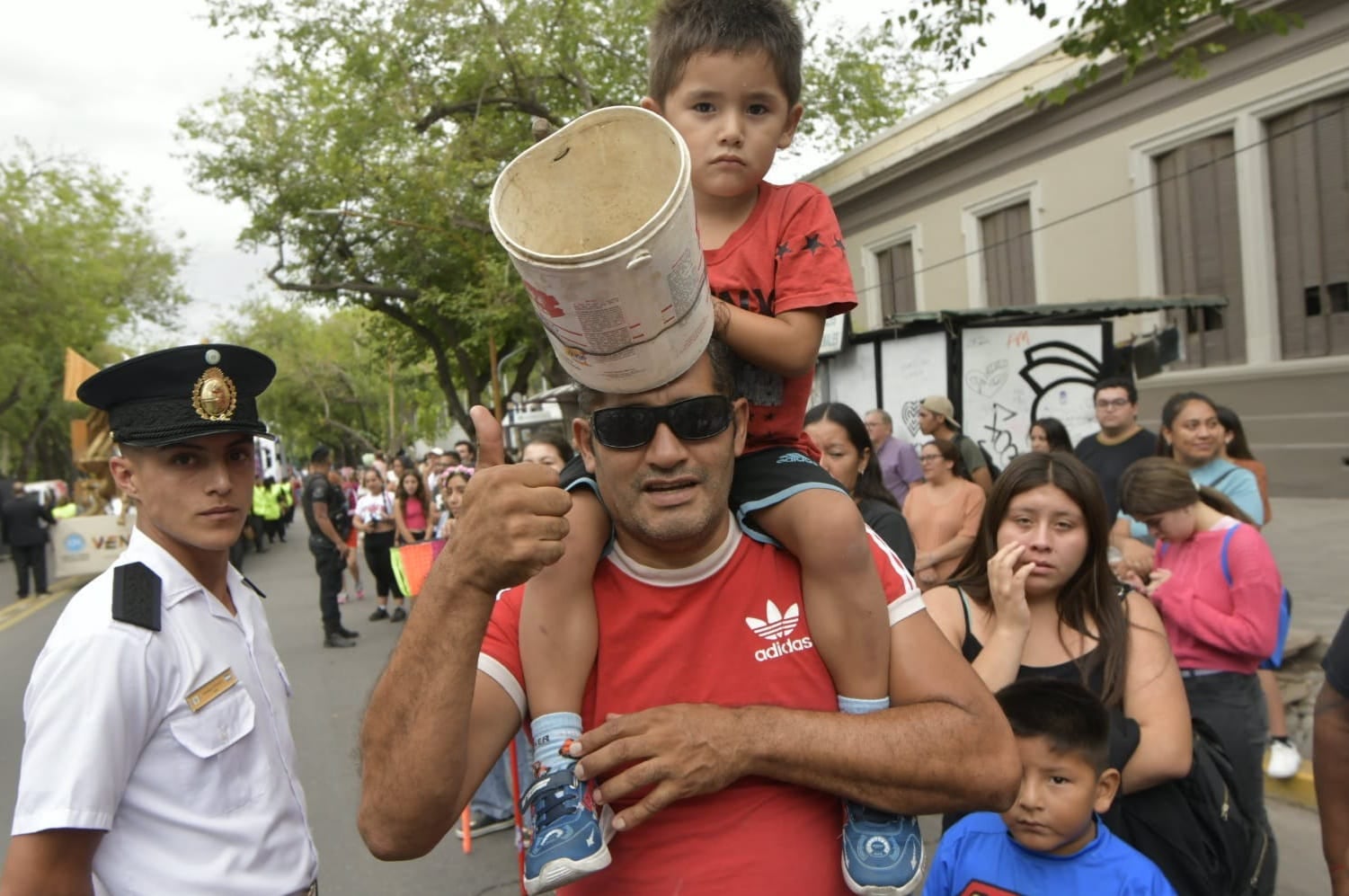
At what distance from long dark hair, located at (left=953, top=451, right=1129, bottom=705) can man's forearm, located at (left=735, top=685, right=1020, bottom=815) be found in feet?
3.62

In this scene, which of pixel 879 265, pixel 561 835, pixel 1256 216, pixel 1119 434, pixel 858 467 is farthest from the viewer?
pixel 879 265

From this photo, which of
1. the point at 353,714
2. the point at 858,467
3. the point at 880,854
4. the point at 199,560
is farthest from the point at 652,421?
the point at 353,714

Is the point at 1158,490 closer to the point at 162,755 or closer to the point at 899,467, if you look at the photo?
the point at 162,755

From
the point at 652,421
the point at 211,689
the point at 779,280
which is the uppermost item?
the point at 779,280

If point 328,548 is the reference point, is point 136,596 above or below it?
above

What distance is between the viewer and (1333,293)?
46.9 ft

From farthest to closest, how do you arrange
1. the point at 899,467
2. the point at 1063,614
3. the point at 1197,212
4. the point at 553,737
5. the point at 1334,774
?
Answer: the point at 1197,212 < the point at 899,467 < the point at 1063,614 < the point at 1334,774 < the point at 553,737

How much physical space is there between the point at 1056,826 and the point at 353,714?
6738mm

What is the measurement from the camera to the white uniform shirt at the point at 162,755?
2.08 meters

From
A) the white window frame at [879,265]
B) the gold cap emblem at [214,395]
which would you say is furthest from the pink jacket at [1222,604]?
the white window frame at [879,265]

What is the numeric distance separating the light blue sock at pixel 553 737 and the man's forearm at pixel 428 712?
16 cm

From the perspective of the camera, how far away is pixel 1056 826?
243 cm

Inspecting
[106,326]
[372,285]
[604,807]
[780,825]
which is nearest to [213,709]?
[604,807]

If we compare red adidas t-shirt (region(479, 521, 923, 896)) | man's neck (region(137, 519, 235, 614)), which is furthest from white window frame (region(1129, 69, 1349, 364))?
man's neck (region(137, 519, 235, 614))
